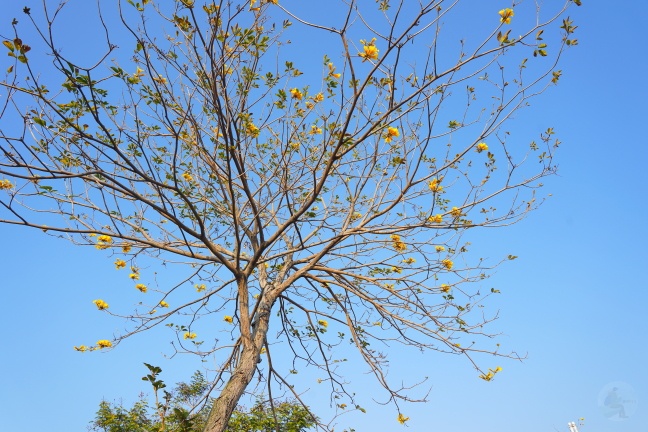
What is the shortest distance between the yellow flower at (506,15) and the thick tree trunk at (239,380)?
2406 mm

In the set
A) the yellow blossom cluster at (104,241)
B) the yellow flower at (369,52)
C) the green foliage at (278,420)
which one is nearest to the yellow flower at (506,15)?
the yellow flower at (369,52)

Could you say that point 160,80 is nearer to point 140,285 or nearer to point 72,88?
point 72,88

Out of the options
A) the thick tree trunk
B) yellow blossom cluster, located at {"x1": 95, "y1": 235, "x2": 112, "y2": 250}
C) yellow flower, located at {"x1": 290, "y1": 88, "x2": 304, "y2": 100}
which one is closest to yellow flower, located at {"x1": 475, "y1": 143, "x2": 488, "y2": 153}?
yellow flower, located at {"x1": 290, "y1": 88, "x2": 304, "y2": 100}

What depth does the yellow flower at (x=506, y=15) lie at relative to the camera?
286 cm

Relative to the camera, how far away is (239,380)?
346 centimetres

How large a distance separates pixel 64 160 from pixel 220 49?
1.26m

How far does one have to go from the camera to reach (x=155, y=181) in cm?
302

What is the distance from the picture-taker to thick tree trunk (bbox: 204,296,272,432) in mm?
3216

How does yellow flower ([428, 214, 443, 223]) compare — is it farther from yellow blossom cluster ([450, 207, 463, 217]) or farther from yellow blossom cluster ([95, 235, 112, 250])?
yellow blossom cluster ([95, 235, 112, 250])

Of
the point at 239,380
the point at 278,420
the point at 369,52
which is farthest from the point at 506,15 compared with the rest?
the point at 278,420

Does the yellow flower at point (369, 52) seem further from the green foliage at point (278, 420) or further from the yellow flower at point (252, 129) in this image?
the green foliage at point (278, 420)

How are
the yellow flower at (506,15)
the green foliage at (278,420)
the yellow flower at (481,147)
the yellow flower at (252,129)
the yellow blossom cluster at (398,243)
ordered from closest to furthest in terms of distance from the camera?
the yellow flower at (506,15) → the yellow flower at (252,129) → the yellow flower at (481,147) → the yellow blossom cluster at (398,243) → the green foliage at (278,420)

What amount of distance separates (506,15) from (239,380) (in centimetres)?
263

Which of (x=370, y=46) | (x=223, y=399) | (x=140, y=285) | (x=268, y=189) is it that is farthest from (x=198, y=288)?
(x=370, y=46)
